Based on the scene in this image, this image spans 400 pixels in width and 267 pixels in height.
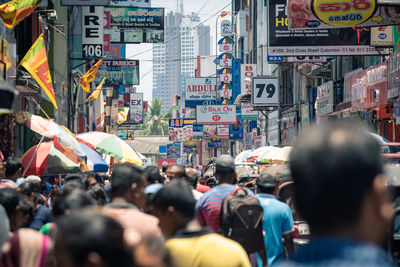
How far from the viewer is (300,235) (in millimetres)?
9352

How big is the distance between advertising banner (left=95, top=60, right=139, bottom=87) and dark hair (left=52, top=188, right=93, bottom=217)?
37669 mm

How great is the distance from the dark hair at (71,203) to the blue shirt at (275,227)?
275 centimetres

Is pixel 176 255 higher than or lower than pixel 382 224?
lower

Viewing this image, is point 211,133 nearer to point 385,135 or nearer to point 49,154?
point 385,135

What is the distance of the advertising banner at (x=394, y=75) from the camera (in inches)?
730

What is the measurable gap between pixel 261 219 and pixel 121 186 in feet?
Answer: 7.99

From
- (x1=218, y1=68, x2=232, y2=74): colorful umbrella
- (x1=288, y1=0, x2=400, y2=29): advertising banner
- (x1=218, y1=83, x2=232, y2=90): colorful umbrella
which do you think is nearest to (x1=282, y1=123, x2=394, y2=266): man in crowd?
(x1=288, y1=0, x2=400, y2=29): advertising banner

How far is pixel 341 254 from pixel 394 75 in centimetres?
1773

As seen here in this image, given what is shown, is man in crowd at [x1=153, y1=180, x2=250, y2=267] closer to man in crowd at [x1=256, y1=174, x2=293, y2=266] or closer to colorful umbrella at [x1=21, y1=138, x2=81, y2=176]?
man in crowd at [x1=256, y1=174, x2=293, y2=266]

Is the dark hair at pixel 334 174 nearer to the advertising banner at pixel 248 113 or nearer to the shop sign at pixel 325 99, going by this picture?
the shop sign at pixel 325 99

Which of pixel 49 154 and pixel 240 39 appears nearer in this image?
pixel 49 154

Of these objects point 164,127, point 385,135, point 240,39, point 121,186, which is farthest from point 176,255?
point 164,127

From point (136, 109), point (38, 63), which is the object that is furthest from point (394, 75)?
point (136, 109)

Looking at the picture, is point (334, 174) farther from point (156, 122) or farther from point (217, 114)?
point (156, 122)
